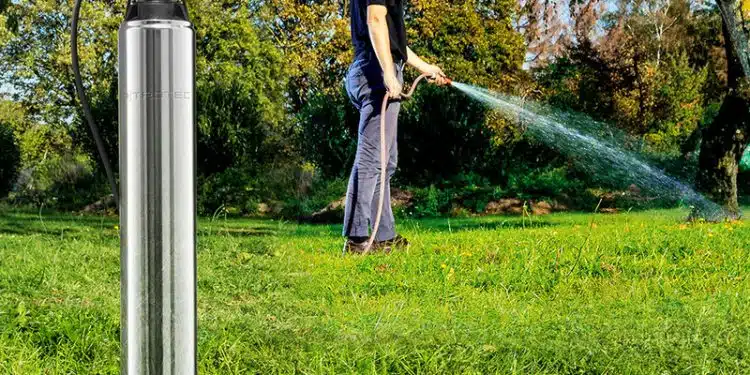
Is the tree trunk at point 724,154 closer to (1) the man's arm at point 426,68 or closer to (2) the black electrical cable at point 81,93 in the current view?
(1) the man's arm at point 426,68

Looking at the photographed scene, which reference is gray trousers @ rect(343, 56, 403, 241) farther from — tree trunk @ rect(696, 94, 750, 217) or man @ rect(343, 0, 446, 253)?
tree trunk @ rect(696, 94, 750, 217)

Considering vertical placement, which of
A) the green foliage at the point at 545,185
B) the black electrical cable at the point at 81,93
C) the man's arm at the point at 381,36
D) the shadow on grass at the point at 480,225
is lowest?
the shadow on grass at the point at 480,225

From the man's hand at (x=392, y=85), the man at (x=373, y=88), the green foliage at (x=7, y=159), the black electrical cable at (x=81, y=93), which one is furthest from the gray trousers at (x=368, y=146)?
the green foliage at (x=7, y=159)

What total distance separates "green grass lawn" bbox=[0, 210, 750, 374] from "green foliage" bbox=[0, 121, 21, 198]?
4.35 ft

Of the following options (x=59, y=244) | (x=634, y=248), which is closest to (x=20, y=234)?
(x=59, y=244)

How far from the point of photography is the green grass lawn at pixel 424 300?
3309mm

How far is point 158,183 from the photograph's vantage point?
93.4 inches

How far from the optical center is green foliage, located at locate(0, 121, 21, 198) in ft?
26.8

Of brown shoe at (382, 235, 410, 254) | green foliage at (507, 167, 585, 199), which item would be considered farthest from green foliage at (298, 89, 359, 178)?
brown shoe at (382, 235, 410, 254)

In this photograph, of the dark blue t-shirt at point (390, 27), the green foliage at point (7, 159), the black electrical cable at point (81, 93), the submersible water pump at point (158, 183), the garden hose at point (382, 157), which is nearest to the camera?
the submersible water pump at point (158, 183)

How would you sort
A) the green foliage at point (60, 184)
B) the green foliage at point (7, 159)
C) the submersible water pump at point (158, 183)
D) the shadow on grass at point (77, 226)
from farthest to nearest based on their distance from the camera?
the green foliage at point (7, 159) < the green foliage at point (60, 184) < the shadow on grass at point (77, 226) < the submersible water pump at point (158, 183)

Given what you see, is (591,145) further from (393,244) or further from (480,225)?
(393,244)

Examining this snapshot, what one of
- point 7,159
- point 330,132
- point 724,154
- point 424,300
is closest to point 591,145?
point 724,154

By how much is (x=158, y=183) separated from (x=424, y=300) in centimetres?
227
